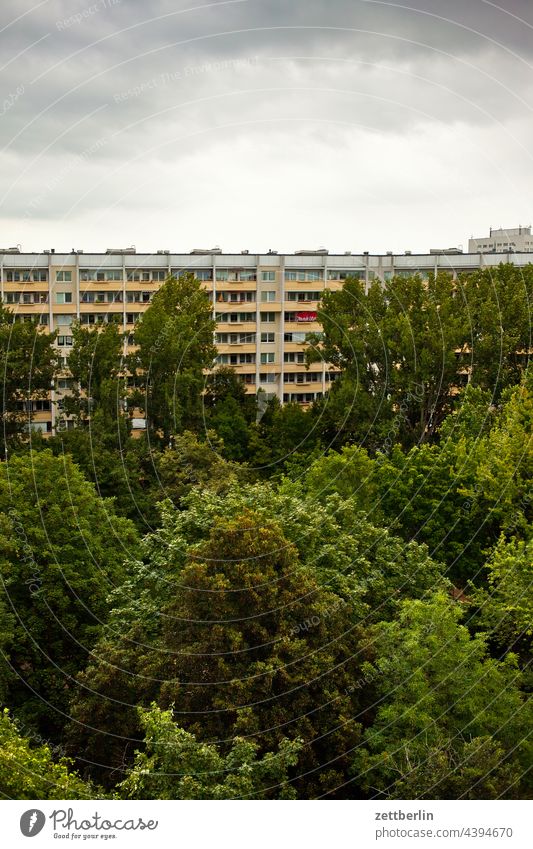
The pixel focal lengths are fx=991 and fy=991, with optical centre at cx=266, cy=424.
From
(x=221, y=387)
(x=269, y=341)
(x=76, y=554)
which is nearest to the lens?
(x=76, y=554)

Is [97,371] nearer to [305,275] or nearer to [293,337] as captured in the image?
[293,337]

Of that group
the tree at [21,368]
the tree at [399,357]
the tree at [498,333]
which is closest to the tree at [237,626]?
the tree at [399,357]

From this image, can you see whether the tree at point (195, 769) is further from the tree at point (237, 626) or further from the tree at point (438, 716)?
the tree at point (438, 716)

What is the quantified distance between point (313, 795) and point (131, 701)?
16.7ft

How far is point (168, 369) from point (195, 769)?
2812 cm

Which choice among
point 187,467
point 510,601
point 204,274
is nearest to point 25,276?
point 204,274

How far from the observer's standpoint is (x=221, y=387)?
5322 centimetres

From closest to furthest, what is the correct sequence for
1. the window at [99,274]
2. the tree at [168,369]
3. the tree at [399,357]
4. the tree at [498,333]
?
the tree at [399,357]
the tree at [168,369]
the tree at [498,333]
the window at [99,274]

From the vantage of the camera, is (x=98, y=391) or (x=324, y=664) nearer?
(x=324, y=664)

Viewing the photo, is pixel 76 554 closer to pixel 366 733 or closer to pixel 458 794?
pixel 366 733

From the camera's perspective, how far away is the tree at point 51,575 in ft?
83.9

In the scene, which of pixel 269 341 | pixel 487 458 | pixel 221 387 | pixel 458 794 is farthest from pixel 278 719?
pixel 269 341

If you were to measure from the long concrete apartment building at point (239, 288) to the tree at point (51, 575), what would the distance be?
38868mm

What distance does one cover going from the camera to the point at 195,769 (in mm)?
16797
